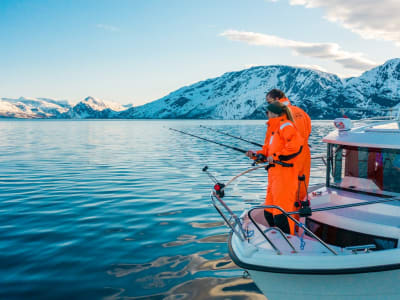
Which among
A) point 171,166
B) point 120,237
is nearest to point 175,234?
point 120,237

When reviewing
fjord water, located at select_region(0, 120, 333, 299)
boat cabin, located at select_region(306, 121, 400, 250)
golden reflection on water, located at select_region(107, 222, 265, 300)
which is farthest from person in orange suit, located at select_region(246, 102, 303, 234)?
fjord water, located at select_region(0, 120, 333, 299)

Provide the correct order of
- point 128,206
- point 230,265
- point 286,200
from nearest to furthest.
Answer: point 286,200 < point 230,265 < point 128,206

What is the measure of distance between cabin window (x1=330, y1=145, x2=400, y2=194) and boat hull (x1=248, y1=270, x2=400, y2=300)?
1.65 meters

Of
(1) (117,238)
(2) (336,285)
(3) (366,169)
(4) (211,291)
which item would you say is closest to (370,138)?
(3) (366,169)

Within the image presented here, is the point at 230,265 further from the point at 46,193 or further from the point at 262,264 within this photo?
the point at 46,193

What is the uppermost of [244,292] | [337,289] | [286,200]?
[286,200]

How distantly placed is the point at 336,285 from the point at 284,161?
5.70ft

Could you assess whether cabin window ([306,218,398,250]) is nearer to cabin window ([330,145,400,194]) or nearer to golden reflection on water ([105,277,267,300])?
cabin window ([330,145,400,194])

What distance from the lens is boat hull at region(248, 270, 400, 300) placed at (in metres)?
4.39

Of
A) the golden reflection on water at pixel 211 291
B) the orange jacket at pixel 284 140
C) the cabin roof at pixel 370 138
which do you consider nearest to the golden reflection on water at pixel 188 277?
the golden reflection on water at pixel 211 291

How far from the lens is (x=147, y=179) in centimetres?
1494

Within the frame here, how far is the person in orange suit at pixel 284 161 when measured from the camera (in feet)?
16.7

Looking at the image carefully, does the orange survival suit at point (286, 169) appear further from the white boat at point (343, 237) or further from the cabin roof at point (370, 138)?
the cabin roof at point (370, 138)

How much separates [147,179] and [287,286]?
10.9 meters
